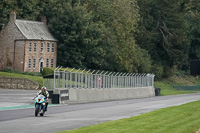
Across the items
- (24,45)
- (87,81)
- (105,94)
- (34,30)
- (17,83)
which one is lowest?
(105,94)

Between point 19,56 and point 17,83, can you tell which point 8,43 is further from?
point 17,83

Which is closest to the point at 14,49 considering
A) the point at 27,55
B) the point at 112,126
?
the point at 27,55

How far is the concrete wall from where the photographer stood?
41312 mm

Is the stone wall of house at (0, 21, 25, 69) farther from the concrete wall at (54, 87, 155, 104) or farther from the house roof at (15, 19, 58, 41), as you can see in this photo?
the concrete wall at (54, 87, 155, 104)

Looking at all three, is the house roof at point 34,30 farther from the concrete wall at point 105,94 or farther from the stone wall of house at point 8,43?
the concrete wall at point 105,94

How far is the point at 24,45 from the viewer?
253 feet

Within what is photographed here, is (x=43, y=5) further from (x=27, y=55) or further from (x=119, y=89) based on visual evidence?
(x=119, y=89)

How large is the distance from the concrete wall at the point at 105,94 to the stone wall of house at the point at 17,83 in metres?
13.9

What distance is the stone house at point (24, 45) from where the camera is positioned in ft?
252

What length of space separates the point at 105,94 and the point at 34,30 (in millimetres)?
34005

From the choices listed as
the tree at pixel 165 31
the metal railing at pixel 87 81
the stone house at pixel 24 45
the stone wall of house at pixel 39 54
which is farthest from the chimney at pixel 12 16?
the tree at pixel 165 31

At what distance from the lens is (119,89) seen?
52.4 metres

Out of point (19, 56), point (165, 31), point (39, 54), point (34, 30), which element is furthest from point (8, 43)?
point (165, 31)

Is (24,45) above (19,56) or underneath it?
above
